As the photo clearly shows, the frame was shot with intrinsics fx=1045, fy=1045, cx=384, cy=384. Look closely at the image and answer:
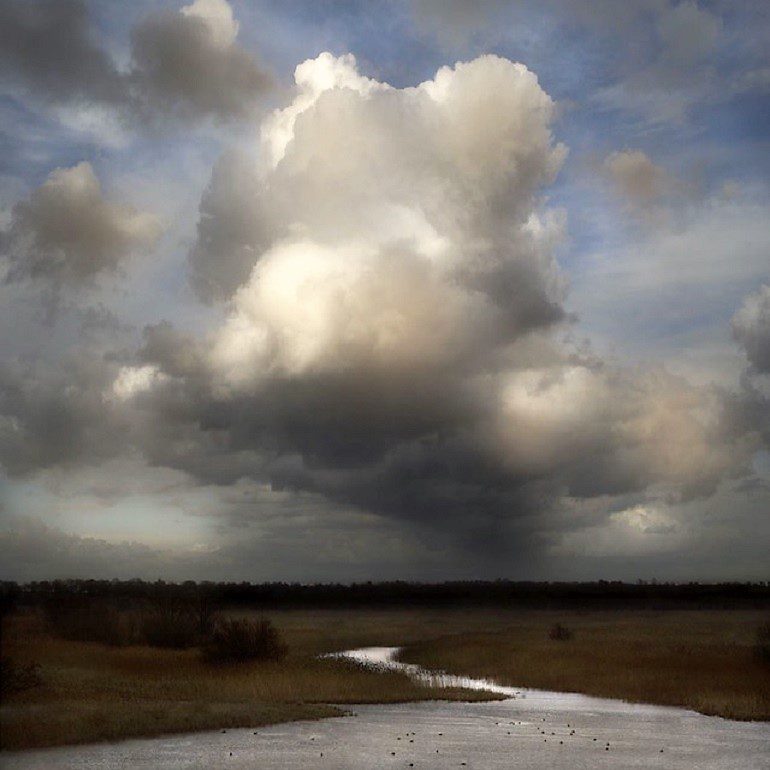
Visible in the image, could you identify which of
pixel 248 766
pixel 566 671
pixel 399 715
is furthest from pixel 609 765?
pixel 566 671

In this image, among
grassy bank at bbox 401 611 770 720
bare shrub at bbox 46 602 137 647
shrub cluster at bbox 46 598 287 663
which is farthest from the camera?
bare shrub at bbox 46 602 137 647

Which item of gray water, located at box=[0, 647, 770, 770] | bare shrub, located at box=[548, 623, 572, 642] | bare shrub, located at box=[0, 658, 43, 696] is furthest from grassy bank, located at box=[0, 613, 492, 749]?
bare shrub, located at box=[548, 623, 572, 642]

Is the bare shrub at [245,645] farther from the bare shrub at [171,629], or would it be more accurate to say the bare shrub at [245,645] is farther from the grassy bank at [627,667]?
the grassy bank at [627,667]

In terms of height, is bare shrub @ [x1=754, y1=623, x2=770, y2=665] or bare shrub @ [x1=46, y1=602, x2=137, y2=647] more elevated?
bare shrub @ [x1=46, y1=602, x2=137, y2=647]

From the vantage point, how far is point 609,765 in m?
27.1

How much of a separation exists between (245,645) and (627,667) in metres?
21.4

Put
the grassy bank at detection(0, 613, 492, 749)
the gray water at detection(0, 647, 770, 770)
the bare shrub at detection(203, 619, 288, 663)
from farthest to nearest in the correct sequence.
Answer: the bare shrub at detection(203, 619, 288, 663) < the grassy bank at detection(0, 613, 492, 749) < the gray water at detection(0, 647, 770, 770)

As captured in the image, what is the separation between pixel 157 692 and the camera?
132 ft

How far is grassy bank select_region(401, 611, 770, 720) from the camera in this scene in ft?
155

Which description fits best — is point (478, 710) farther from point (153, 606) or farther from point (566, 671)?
point (153, 606)

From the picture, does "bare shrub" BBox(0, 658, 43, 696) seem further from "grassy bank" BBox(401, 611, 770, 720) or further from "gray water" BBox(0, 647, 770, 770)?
"grassy bank" BBox(401, 611, 770, 720)

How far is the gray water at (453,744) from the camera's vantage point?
26.3m

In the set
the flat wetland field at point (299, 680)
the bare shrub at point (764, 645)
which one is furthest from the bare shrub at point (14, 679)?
the bare shrub at point (764, 645)

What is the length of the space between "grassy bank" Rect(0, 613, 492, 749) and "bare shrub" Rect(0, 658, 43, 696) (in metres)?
0.33
